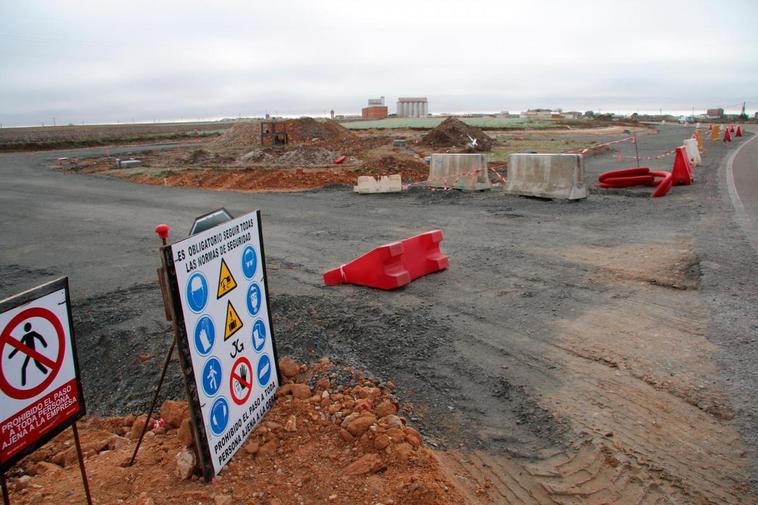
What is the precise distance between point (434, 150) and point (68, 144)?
4295 centimetres

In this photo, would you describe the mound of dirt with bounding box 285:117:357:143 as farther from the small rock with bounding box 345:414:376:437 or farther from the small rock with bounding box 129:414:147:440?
the small rock with bounding box 345:414:376:437

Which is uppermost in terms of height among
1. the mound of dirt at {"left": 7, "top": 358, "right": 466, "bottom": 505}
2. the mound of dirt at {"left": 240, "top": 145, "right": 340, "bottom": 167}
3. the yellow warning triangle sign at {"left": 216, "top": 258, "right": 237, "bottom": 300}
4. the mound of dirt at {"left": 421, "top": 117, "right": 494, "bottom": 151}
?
the mound of dirt at {"left": 421, "top": 117, "right": 494, "bottom": 151}

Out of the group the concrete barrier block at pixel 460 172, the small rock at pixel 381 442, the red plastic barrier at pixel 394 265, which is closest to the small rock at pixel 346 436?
the small rock at pixel 381 442

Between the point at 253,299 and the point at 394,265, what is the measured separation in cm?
328

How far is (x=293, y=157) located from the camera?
85.1 ft

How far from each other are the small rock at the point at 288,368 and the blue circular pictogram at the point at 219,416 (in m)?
1.06

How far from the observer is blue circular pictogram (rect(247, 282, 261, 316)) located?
4.05 metres

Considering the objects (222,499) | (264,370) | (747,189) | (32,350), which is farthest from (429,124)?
(32,350)

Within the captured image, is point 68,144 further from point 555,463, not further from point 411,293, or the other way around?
point 555,463

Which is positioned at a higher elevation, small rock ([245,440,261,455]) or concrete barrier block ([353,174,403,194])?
concrete barrier block ([353,174,403,194])

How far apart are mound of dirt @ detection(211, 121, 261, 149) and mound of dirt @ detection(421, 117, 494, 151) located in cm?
1397

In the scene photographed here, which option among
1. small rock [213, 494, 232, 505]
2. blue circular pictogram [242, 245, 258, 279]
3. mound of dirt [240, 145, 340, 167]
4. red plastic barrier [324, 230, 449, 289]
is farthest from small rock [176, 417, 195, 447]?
mound of dirt [240, 145, 340, 167]

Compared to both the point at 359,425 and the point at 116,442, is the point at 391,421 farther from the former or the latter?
the point at 116,442

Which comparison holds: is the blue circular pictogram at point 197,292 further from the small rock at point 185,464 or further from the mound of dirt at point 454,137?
the mound of dirt at point 454,137
